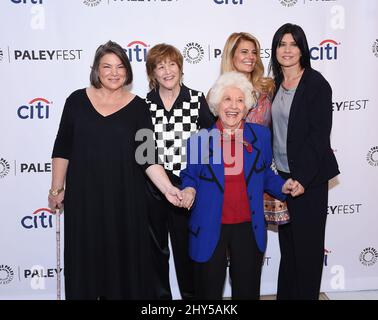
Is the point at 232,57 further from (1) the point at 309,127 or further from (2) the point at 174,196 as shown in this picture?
(2) the point at 174,196

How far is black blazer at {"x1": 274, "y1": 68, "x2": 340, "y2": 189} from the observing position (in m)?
2.52

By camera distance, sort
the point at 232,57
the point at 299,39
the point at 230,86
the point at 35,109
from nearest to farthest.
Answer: the point at 230,86 < the point at 299,39 < the point at 232,57 < the point at 35,109

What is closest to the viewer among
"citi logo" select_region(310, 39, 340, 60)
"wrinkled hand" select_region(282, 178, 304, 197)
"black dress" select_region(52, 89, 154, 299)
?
"black dress" select_region(52, 89, 154, 299)

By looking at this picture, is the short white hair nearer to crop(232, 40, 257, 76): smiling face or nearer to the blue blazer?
the blue blazer

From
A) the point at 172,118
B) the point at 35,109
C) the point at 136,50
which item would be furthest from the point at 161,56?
the point at 35,109

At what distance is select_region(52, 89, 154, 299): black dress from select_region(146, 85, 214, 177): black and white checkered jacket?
0.81 ft

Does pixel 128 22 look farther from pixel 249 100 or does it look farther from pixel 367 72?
pixel 367 72

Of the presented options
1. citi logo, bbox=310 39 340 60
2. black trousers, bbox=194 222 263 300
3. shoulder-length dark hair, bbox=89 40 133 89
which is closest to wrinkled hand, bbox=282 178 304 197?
black trousers, bbox=194 222 263 300

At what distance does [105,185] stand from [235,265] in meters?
0.75

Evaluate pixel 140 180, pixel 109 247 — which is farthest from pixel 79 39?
pixel 109 247

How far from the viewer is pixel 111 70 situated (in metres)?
2.36

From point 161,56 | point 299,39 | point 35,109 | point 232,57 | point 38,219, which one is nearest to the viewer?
point 299,39

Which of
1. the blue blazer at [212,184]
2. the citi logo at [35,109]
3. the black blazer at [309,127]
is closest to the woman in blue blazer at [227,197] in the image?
the blue blazer at [212,184]

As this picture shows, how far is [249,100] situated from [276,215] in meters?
0.71
